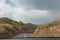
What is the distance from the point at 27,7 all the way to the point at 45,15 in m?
0.70

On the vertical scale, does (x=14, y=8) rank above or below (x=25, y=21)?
above

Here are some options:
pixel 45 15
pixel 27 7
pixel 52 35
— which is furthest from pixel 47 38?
pixel 27 7

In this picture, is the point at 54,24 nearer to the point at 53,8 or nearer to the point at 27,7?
the point at 53,8

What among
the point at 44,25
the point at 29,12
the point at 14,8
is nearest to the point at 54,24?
the point at 44,25

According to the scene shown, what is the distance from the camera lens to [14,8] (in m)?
7.36

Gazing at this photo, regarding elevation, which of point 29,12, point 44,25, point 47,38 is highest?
point 29,12

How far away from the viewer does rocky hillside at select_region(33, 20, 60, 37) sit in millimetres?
7332

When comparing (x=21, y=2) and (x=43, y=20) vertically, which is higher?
(x=21, y=2)

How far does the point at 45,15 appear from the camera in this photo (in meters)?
7.43

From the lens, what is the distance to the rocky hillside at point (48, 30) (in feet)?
24.1

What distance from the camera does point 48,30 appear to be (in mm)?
7383

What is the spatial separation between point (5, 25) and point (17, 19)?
1.56 feet

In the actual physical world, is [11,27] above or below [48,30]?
above

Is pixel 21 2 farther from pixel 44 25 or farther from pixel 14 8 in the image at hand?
pixel 44 25
